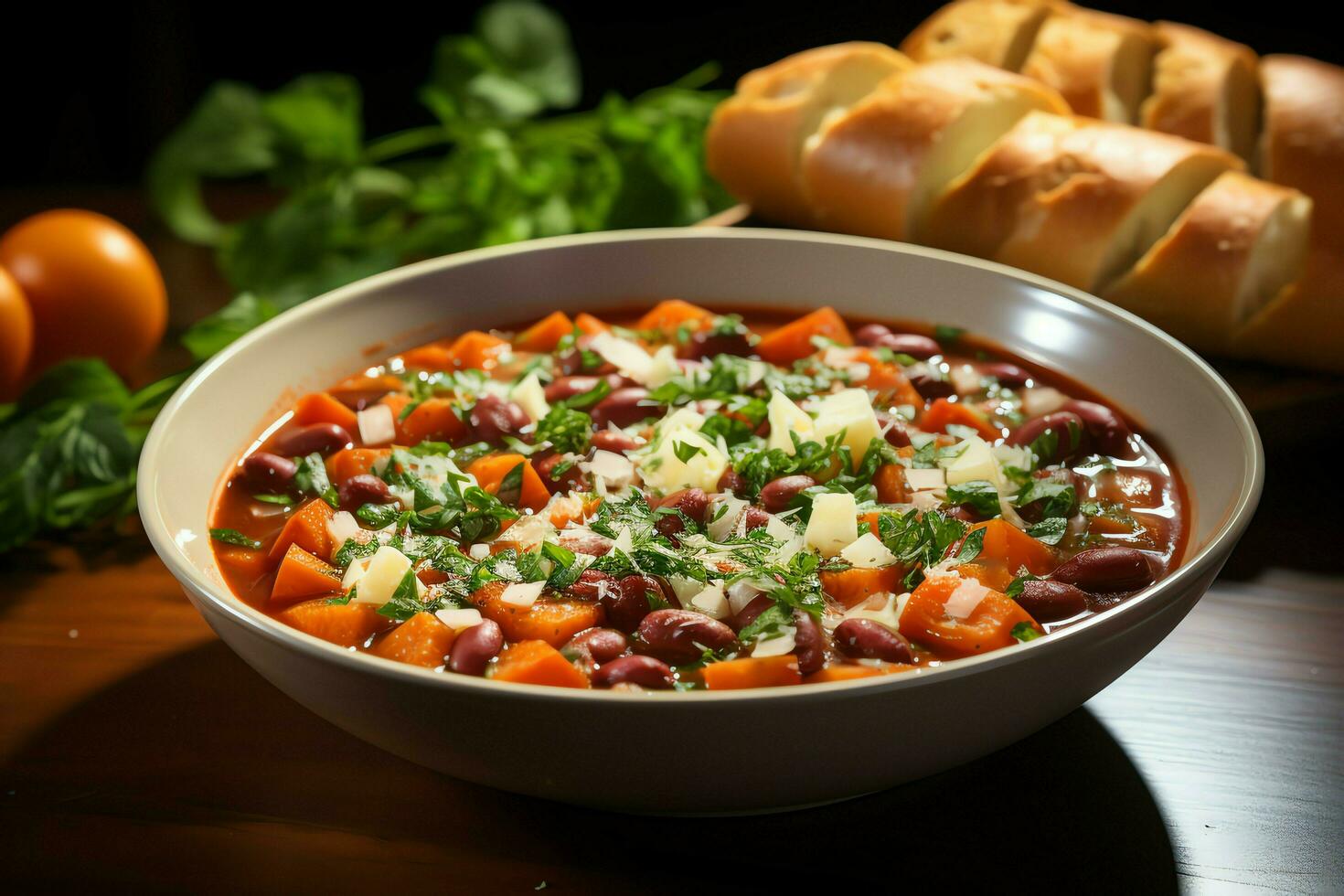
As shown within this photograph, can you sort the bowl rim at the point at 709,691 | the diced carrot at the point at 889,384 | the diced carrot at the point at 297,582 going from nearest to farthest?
the bowl rim at the point at 709,691, the diced carrot at the point at 297,582, the diced carrot at the point at 889,384

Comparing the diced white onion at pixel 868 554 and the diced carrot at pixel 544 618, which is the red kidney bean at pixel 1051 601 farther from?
the diced carrot at pixel 544 618

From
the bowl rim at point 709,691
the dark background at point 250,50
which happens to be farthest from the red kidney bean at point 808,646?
the dark background at point 250,50

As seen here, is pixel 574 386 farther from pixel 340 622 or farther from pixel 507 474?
pixel 340 622

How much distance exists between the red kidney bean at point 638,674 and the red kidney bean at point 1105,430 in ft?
3.66

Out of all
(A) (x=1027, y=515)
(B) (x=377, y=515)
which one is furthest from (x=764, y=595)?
(B) (x=377, y=515)

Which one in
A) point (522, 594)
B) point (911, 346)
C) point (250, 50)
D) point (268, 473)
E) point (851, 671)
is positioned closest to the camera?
point (851, 671)

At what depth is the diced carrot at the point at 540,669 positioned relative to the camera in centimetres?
181

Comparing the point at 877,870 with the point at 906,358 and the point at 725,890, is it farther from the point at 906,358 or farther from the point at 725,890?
the point at 906,358

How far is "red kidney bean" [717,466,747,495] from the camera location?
2318mm

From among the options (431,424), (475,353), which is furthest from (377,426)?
(475,353)

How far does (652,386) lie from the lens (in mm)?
2799

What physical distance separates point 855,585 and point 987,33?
260 cm

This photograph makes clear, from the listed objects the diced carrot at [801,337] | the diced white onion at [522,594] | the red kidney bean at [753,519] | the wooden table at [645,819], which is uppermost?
the diced white onion at [522,594]

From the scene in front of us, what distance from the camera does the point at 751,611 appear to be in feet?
6.35
